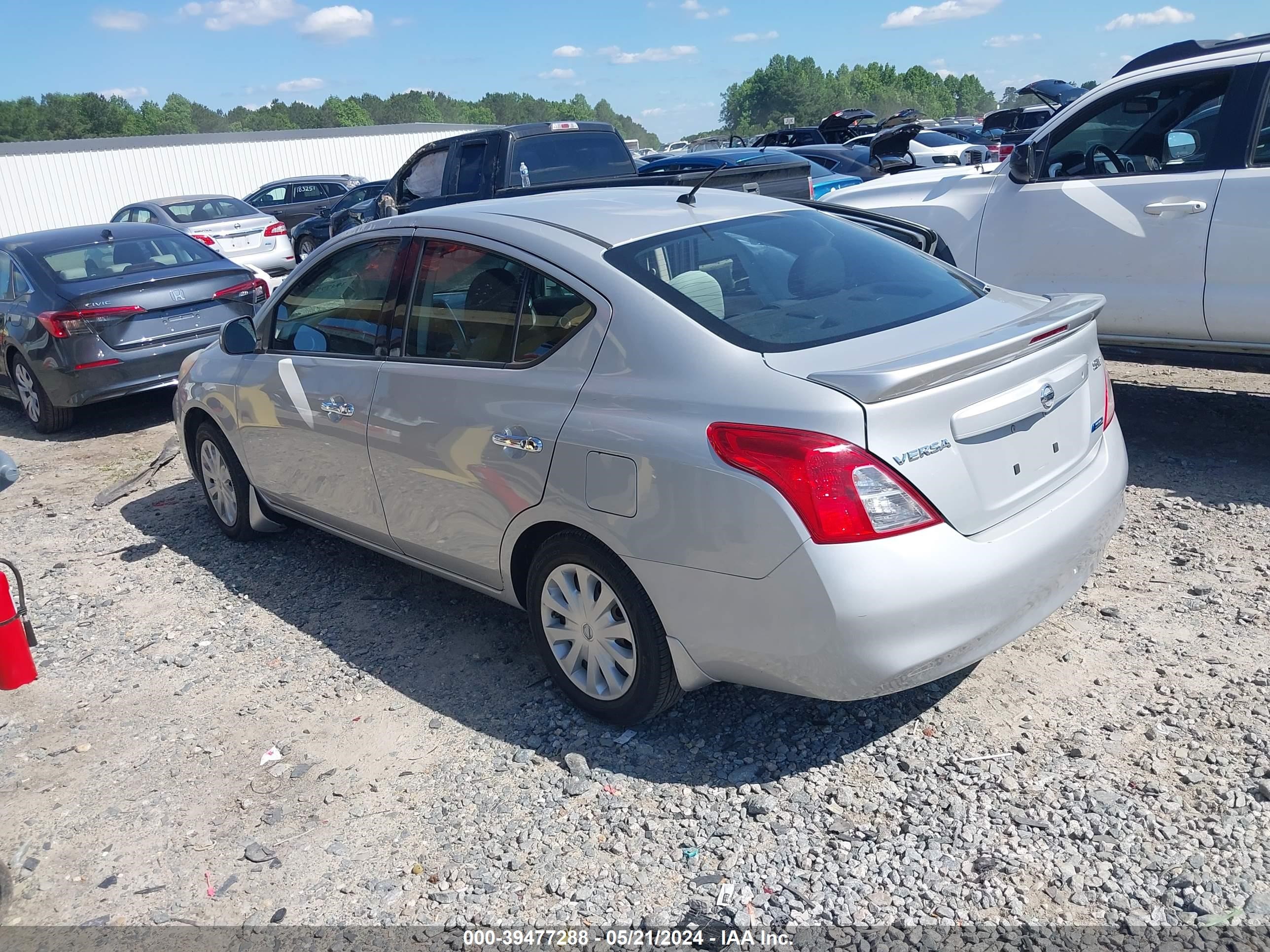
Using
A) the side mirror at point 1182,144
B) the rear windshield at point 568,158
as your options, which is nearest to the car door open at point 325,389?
the side mirror at point 1182,144

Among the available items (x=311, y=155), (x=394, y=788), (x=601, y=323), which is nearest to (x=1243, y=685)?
(x=601, y=323)

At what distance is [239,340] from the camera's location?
16.2ft

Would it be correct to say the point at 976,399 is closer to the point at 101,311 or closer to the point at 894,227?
the point at 894,227

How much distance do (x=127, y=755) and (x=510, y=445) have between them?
1793 millimetres

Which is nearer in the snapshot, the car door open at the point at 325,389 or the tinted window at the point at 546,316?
the tinted window at the point at 546,316

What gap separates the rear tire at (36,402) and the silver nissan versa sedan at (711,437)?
4.90 metres

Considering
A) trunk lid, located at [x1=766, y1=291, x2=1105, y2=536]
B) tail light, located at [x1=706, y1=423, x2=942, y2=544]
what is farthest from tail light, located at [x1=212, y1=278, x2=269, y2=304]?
tail light, located at [x1=706, y1=423, x2=942, y2=544]

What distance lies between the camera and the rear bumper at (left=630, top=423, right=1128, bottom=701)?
278 cm

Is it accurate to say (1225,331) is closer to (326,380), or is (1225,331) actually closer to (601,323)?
(601,323)

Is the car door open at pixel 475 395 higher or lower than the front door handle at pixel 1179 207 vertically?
lower

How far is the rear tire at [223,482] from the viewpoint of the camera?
5.38 meters

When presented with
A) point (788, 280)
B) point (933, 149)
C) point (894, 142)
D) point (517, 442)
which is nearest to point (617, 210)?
point (788, 280)

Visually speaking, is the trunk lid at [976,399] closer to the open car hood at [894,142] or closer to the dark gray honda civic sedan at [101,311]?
the dark gray honda civic sedan at [101,311]

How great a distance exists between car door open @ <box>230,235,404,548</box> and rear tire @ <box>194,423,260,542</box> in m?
0.27
